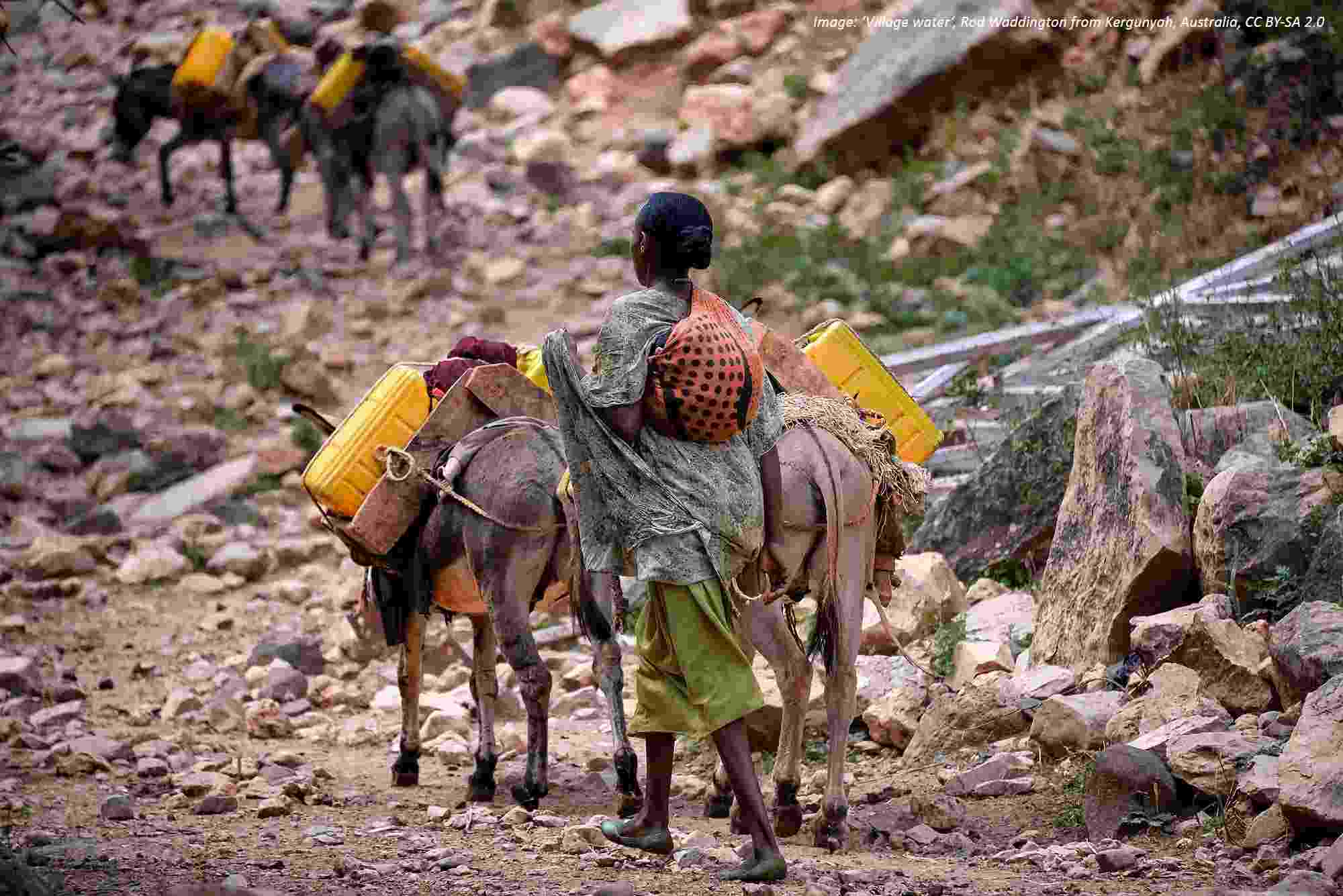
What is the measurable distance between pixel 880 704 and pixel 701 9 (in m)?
15.3

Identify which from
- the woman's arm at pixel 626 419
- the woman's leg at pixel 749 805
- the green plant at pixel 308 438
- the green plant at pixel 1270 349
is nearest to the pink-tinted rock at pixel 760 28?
the green plant at pixel 308 438

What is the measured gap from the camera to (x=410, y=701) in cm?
680

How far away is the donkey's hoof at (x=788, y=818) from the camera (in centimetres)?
543

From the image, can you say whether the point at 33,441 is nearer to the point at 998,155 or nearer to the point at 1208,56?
the point at 998,155

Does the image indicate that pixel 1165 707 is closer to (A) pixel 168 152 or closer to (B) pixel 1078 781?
(B) pixel 1078 781

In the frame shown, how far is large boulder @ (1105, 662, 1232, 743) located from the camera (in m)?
5.50

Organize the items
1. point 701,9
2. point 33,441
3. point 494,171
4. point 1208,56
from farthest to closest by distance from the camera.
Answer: point 701,9 → point 494,171 → point 1208,56 → point 33,441

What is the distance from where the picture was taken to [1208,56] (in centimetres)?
1488

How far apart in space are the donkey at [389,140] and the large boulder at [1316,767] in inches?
487

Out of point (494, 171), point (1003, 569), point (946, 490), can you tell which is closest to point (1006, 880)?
point (1003, 569)

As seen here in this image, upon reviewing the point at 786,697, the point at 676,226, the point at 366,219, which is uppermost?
the point at 676,226

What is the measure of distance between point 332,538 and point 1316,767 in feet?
24.6

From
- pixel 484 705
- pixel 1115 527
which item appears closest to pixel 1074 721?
pixel 1115 527

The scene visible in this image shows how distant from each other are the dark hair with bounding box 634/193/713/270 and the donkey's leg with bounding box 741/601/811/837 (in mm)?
1446
